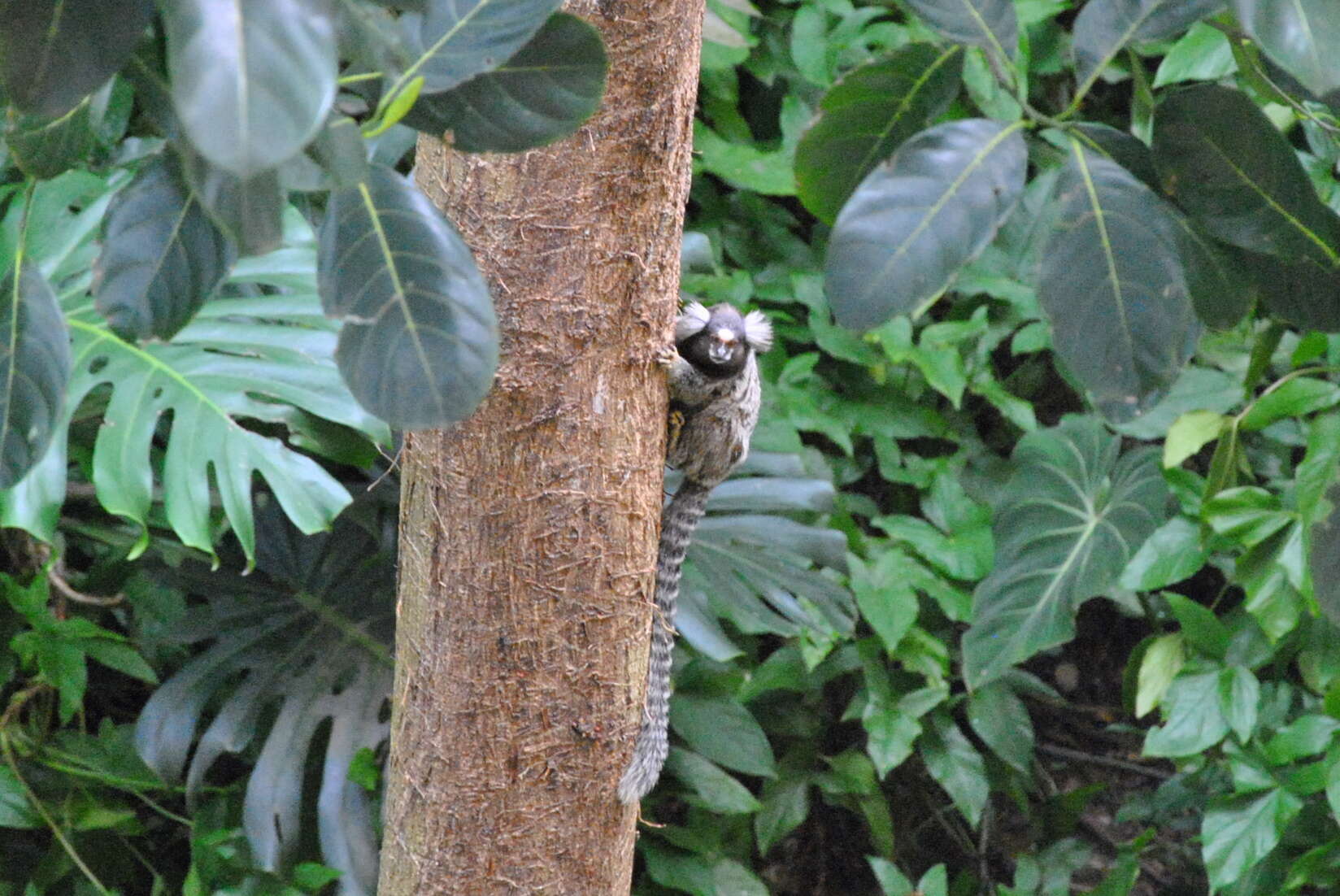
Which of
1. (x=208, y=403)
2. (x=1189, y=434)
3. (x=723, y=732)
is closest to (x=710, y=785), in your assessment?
(x=723, y=732)

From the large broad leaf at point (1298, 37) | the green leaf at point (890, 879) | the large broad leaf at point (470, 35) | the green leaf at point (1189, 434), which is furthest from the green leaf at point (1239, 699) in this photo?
the large broad leaf at point (470, 35)

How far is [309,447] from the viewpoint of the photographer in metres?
2.03

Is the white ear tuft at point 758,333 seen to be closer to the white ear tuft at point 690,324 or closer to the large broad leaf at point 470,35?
the white ear tuft at point 690,324

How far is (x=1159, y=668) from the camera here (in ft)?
9.59

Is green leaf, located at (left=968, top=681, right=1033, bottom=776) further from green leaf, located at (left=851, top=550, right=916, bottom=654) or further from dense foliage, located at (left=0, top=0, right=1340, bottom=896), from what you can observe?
green leaf, located at (left=851, top=550, right=916, bottom=654)

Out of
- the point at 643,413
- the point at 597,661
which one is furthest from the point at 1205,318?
the point at 597,661

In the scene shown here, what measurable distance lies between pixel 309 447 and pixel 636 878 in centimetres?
159

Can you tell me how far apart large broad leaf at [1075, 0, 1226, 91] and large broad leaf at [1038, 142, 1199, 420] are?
0.31ft

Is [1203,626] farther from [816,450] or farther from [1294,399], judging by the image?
[816,450]

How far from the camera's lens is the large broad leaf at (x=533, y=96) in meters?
0.75

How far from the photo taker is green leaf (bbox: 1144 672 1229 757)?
2695 millimetres

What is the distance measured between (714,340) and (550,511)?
60 cm

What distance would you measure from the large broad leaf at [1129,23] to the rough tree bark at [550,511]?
777 mm

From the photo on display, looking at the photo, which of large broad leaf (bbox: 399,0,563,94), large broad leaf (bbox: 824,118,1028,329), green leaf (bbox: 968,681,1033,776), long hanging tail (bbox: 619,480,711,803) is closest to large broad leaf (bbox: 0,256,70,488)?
large broad leaf (bbox: 399,0,563,94)
